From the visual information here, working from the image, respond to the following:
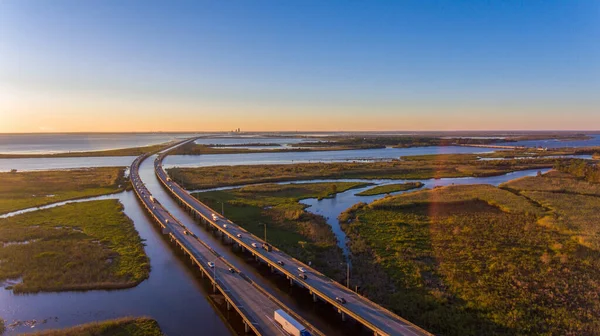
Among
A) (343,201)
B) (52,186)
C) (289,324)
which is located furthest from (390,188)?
(52,186)

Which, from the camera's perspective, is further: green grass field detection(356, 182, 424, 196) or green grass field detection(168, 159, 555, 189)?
green grass field detection(168, 159, 555, 189)

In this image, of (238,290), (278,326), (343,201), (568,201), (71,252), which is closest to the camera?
(278,326)

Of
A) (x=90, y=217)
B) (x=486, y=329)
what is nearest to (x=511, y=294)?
(x=486, y=329)

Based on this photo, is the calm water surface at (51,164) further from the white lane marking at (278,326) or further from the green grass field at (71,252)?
the white lane marking at (278,326)

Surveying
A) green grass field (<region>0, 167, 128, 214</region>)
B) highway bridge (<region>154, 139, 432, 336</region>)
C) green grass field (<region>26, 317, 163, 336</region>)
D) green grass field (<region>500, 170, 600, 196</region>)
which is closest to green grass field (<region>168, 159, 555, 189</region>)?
green grass field (<region>500, 170, 600, 196</region>)

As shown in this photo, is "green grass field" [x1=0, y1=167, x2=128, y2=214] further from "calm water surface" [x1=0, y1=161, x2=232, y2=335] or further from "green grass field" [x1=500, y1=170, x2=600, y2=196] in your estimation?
"green grass field" [x1=500, y1=170, x2=600, y2=196]

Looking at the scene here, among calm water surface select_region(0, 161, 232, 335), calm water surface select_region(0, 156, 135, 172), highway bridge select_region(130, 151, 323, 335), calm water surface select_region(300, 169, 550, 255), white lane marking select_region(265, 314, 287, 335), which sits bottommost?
calm water surface select_region(0, 161, 232, 335)

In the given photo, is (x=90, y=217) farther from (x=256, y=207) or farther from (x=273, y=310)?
(x=273, y=310)

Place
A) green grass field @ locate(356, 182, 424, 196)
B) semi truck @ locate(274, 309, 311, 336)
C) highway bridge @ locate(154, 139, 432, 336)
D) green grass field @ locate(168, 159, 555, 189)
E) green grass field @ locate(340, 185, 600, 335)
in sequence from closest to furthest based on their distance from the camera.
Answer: semi truck @ locate(274, 309, 311, 336) → highway bridge @ locate(154, 139, 432, 336) → green grass field @ locate(340, 185, 600, 335) → green grass field @ locate(356, 182, 424, 196) → green grass field @ locate(168, 159, 555, 189)

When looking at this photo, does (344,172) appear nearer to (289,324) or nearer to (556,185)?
(556,185)
